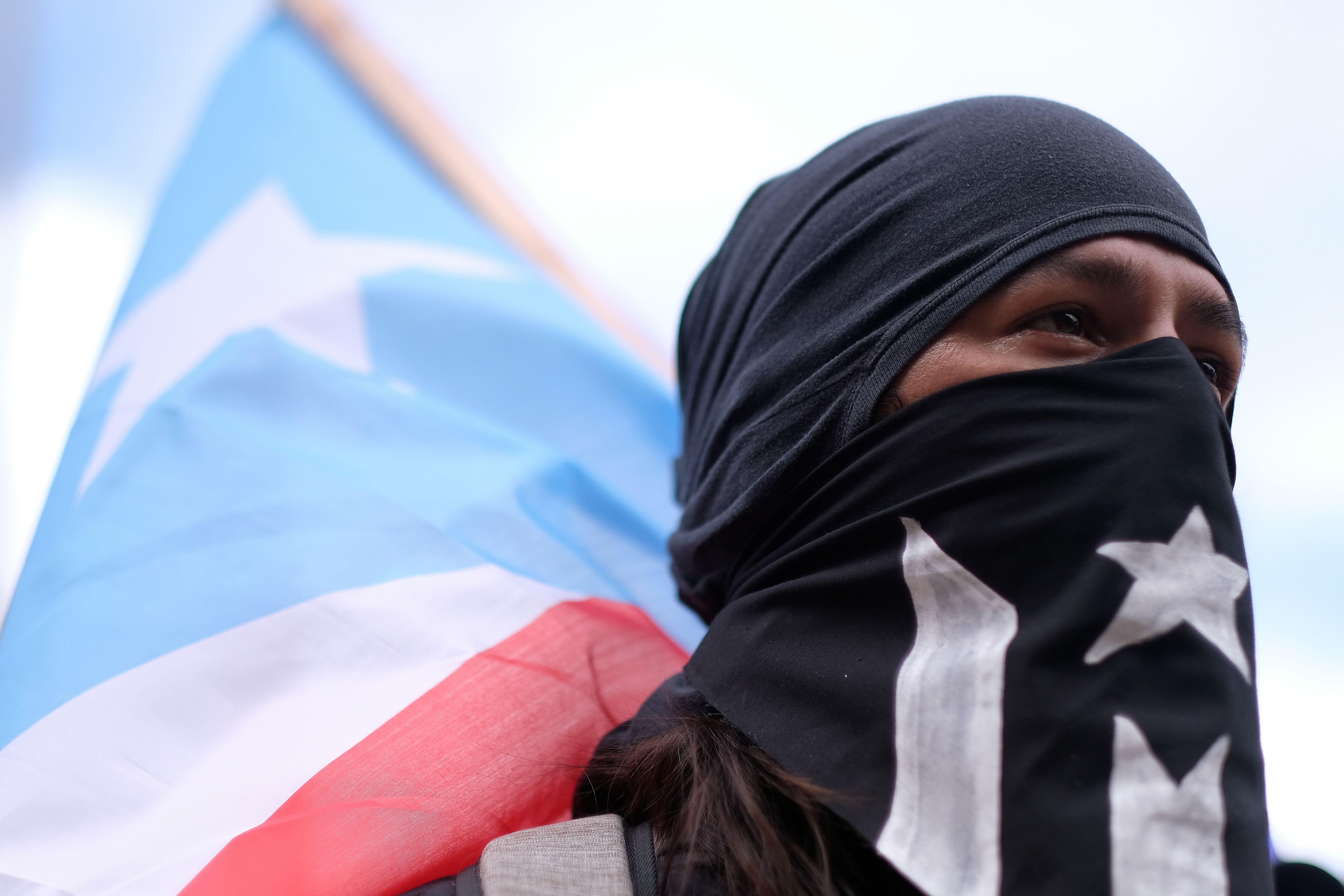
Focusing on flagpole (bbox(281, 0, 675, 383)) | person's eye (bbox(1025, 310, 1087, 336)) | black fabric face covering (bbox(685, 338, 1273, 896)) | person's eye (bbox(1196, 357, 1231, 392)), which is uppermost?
flagpole (bbox(281, 0, 675, 383))

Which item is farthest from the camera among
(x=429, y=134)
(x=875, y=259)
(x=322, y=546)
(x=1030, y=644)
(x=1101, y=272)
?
(x=429, y=134)

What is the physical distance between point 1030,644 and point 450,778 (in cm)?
66

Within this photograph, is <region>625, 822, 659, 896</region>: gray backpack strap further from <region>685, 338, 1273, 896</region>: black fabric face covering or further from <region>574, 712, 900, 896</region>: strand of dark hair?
<region>685, 338, 1273, 896</region>: black fabric face covering

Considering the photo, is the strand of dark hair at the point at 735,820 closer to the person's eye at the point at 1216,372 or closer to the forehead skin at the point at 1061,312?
the forehead skin at the point at 1061,312

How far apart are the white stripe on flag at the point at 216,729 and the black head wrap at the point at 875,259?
38 cm

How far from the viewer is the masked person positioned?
0.77m

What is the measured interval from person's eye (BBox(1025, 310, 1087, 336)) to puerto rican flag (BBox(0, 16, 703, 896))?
76 centimetres

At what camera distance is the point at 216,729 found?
1.04 meters

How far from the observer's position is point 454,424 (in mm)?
1621

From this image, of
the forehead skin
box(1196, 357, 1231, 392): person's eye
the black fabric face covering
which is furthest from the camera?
box(1196, 357, 1231, 392): person's eye

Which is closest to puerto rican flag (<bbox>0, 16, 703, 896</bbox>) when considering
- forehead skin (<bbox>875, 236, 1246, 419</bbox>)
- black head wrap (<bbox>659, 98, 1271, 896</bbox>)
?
black head wrap (<bbox>659, 98, 1271, 896</bbox>)

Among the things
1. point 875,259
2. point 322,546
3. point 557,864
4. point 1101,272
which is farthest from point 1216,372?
point 322,546

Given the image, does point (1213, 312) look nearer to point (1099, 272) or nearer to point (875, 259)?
point (1099, 272)

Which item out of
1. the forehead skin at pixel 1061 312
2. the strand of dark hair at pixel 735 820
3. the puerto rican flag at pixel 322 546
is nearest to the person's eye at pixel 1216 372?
the forehead skin at pixel 1061 312
